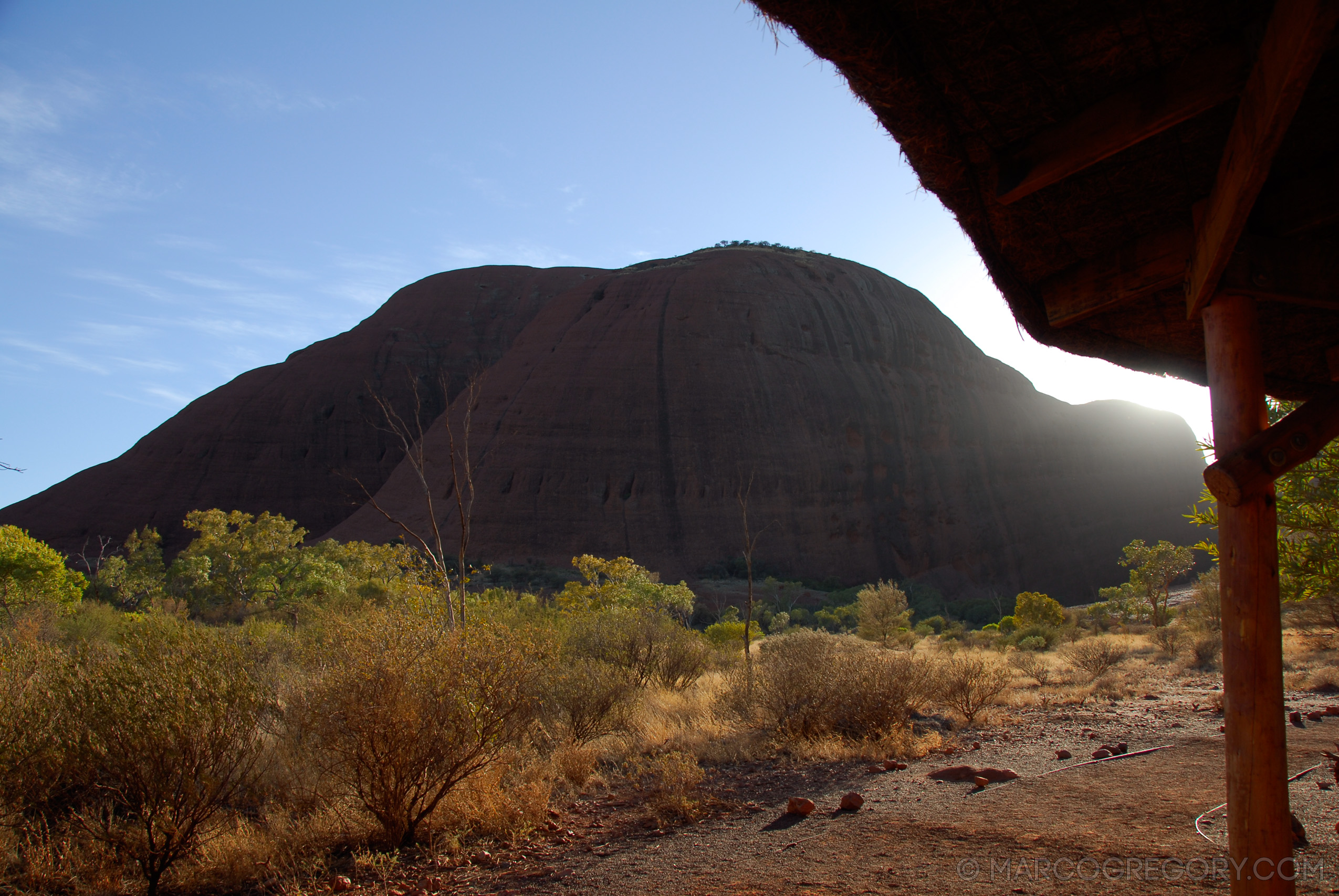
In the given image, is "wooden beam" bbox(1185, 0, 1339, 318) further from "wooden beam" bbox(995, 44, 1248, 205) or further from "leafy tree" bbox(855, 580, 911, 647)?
"leafy tree" bbox(855, 580, 911, 647)

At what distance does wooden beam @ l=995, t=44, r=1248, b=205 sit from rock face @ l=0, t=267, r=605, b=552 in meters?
44.6

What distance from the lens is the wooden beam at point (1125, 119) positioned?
2.48m

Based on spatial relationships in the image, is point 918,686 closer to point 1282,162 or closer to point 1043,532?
point 1282,162

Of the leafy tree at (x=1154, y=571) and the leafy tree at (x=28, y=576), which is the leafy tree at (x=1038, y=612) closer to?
the leafy tree at (x=1154, y=571)

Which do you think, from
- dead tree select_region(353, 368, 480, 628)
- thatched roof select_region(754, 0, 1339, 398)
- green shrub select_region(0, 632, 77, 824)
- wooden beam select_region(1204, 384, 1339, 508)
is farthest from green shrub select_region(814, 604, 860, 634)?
wooden beam select_region(1204, 384, 1339, 508)

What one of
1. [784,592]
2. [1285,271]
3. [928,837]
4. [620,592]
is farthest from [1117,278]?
[784,592]

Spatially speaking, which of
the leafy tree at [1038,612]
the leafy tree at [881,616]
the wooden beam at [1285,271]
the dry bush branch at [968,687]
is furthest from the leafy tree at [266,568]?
the leafy tree at [1038,612]

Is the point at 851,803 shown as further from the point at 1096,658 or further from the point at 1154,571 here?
the point at 1154,571

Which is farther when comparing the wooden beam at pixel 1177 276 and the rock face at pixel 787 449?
the rock face at pixel 787 449

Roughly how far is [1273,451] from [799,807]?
4058mm

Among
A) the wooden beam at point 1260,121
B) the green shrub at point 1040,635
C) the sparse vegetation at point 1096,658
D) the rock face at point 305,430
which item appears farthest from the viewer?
the rock face at point 305,430

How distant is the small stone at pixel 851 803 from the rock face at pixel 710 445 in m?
34.7

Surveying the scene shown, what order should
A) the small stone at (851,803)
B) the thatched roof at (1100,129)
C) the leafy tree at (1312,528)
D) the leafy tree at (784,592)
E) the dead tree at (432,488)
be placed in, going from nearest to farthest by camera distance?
the thatched roof at (1100,129)
the small stone at (851,803)
the leafy tree at (1312,528)
the dead tree at (432,488)
the leafy tree at (784,592)

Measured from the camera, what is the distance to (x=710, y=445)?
145ft
